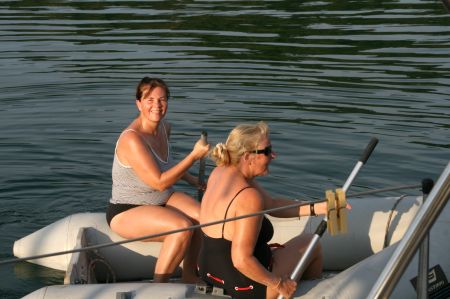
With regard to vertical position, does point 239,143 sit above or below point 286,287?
above

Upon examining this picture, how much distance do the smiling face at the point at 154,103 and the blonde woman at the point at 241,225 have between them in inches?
45.0

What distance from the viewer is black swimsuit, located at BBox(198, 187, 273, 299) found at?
21.9 feet

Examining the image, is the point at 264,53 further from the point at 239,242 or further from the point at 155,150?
the point at 239,242

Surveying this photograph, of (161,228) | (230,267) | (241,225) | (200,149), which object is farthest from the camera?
(161,228)

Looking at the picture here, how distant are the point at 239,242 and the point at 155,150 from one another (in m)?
1.64

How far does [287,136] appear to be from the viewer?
472 inches

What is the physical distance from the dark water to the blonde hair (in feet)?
7.35

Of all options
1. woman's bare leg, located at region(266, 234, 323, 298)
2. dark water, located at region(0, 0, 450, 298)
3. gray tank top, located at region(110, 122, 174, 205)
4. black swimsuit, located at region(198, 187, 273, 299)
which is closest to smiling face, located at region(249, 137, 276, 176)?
black swimsuit, located at region(198, 187, 273, 299)

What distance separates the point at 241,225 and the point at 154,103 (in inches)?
65.2

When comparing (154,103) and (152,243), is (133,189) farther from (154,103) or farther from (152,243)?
(154,103)

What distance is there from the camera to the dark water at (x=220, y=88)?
1066 centimetres

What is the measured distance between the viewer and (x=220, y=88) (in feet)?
46.2

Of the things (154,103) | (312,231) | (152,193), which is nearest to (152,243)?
(152,193)

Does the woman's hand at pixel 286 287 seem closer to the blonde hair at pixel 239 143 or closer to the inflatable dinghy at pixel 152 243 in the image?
the blonde hair at pixel 239 143
